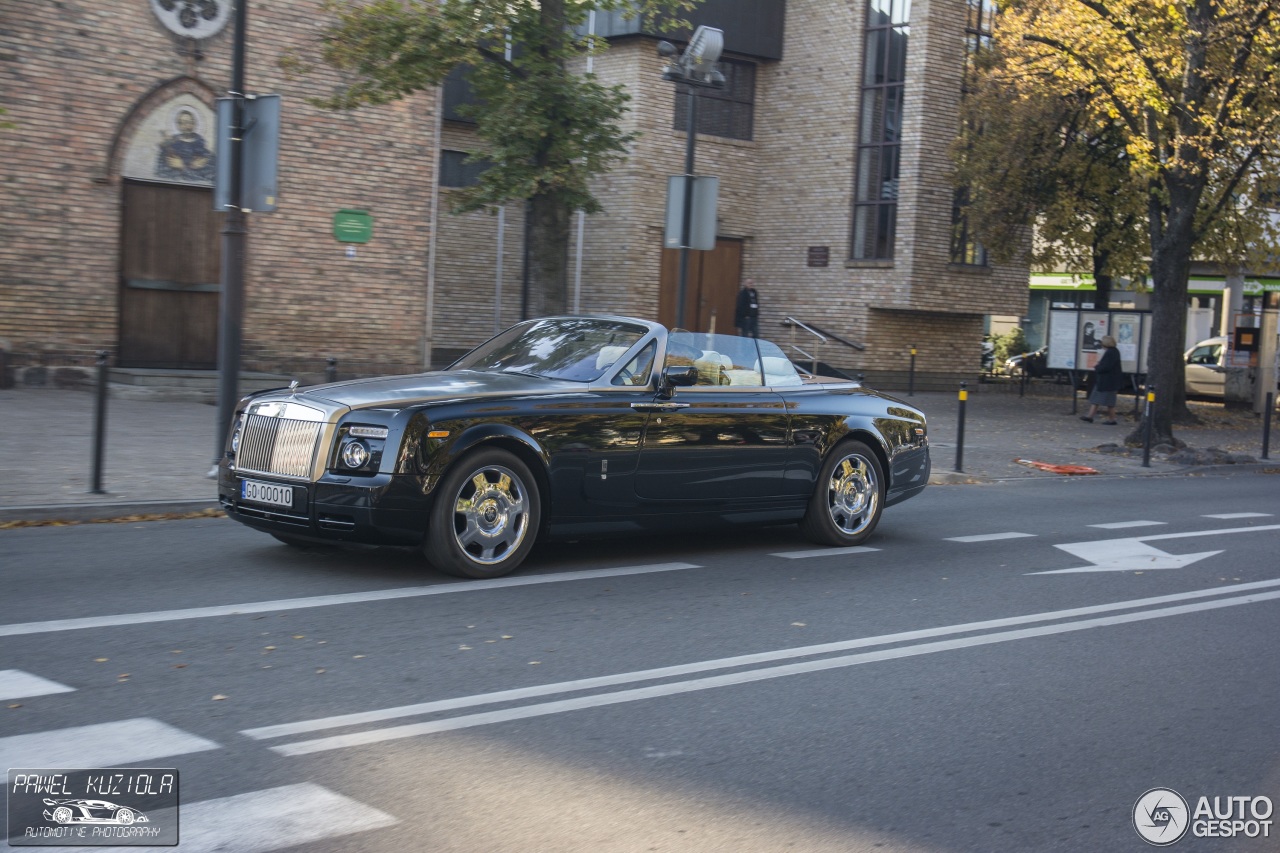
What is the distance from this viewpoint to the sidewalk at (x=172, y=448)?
10.2 m

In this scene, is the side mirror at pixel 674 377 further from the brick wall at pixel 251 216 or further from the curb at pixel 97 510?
the brick wall at pixel 251 216

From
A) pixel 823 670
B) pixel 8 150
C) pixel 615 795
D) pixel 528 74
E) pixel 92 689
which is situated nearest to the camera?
pixel 615 795

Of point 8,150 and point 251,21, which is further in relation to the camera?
point 251,21

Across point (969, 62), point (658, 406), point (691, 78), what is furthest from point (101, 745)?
point (969, 62)

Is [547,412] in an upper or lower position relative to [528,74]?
lower

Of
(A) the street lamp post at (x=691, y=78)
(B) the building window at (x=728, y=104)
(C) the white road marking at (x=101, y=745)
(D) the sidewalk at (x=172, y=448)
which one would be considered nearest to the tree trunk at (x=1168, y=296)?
(D) the sidewalk at (x=172, y=448)

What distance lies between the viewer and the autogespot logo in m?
4.32

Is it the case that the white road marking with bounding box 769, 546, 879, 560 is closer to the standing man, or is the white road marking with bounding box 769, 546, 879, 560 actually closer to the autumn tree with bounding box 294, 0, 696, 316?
the autumn tree with bounding box 294, 0, 696, 316

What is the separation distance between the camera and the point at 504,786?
4.42m

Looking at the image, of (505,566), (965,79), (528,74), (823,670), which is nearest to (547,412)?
(505,566)

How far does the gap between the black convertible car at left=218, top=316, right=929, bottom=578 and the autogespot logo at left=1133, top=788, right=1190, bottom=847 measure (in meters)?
4.21

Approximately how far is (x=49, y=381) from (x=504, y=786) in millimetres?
14962

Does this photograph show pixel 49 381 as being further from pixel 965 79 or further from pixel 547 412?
pixel 965 79

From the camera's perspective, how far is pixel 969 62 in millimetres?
28000
